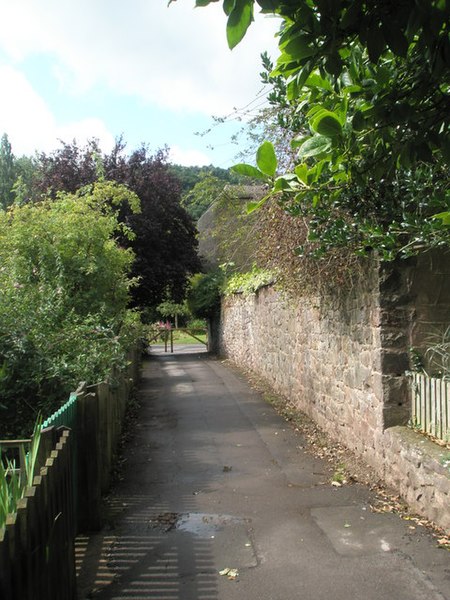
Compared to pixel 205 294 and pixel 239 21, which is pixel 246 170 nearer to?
pixel 239 21

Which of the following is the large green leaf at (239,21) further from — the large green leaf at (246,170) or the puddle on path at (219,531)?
the puddle on path at (219,531)

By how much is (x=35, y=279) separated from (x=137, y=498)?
15.4 feet

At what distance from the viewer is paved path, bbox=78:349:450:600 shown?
13.0ft

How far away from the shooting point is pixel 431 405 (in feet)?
18.6

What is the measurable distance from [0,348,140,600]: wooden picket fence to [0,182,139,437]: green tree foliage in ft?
3.56

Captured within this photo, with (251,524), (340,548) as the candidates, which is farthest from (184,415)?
(340,548)

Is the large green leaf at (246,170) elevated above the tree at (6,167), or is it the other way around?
the tree at (6,167)

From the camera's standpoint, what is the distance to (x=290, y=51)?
83.9 inches

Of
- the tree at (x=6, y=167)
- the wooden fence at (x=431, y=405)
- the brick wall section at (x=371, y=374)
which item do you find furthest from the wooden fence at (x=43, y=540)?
the tree at (x=6, y=167)

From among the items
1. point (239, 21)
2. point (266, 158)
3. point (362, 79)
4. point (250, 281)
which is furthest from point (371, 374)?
point (250, 281)

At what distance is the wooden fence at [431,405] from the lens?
5.34 meters

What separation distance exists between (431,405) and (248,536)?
2290 mm

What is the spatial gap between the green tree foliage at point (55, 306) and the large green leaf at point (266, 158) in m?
5.03

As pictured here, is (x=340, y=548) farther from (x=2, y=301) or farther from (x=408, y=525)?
(x=2, y=301)
